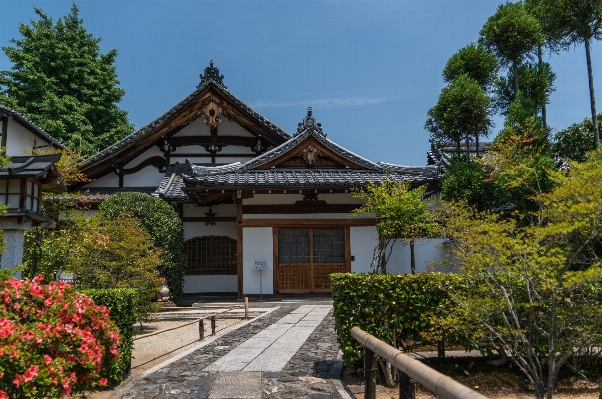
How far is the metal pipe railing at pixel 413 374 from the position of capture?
297 centimetres

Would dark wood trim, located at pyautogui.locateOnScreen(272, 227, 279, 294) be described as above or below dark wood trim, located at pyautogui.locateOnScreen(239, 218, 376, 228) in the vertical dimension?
below

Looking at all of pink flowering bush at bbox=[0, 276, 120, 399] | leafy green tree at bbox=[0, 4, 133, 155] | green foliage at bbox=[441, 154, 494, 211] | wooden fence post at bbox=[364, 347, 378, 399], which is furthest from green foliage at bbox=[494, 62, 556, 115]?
leafy green tree at bbox=[0, 4, 133, 155]

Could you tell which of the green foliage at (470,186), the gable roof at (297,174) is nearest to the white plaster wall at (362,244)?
the gable roof at (297,174)

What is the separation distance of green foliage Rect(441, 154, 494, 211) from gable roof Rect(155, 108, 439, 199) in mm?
547

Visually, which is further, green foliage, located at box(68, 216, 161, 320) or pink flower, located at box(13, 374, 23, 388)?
green foliage, located at box(68, 216, 161, 320)

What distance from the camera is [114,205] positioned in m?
13.5

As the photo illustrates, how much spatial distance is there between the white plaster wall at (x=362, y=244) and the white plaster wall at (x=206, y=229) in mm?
4336

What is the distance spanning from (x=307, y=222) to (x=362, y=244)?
1.92 metres

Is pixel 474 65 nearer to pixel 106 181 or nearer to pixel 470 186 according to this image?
pixel 470 186

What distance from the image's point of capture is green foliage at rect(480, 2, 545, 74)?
16.1m

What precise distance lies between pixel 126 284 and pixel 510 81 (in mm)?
14829

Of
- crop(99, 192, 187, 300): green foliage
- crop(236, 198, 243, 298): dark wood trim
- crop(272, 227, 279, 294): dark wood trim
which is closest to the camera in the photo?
crop(99, 192, 187, 300): green foliage

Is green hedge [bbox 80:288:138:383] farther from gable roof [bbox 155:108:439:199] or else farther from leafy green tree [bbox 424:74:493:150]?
leafy green tree [bbox 424:74:493:150]

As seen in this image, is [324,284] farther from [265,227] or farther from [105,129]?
[105,129]
